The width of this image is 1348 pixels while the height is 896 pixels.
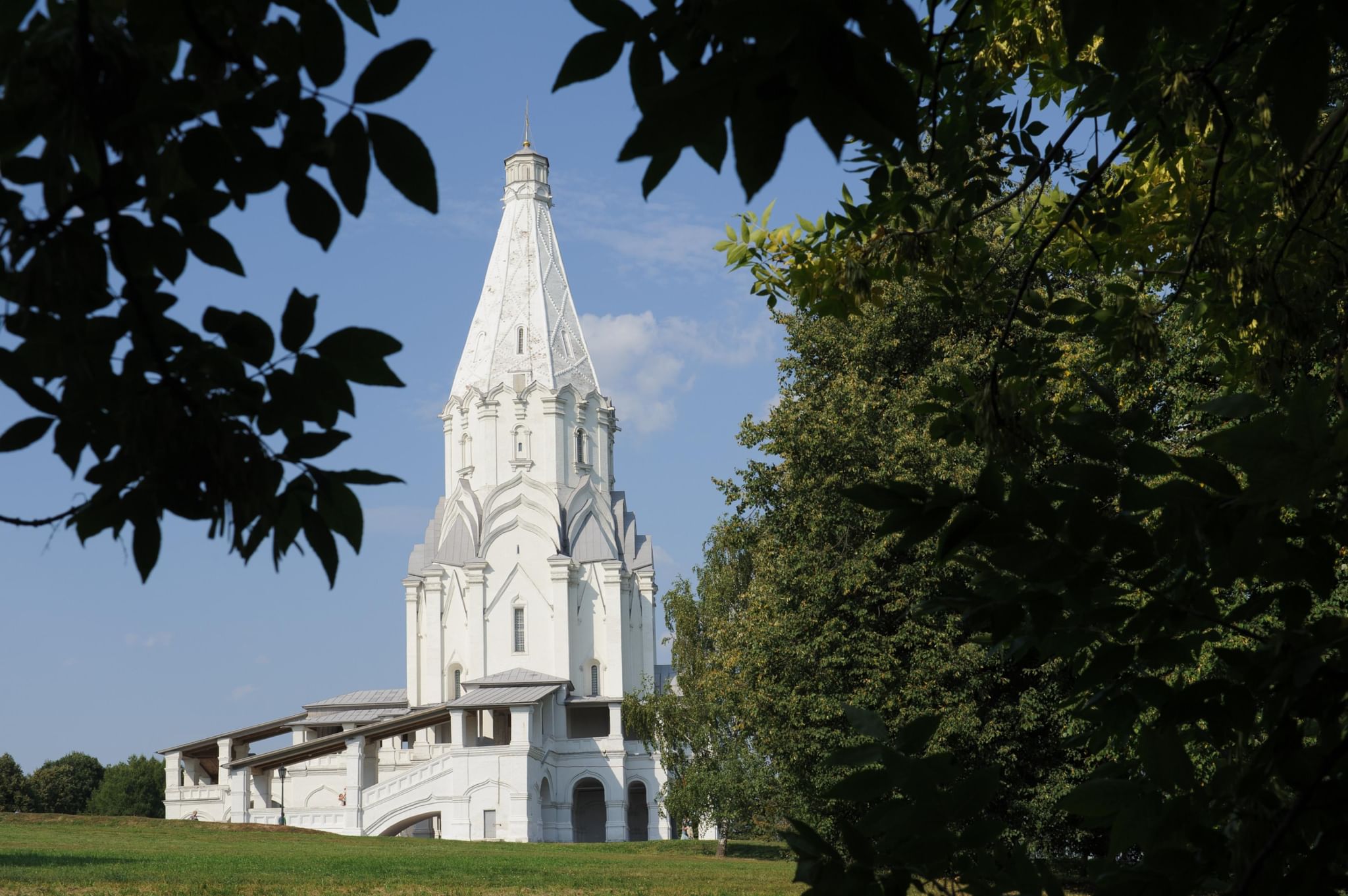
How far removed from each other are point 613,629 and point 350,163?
54.2 m

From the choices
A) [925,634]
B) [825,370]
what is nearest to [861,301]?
[925,634]

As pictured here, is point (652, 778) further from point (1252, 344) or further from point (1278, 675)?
point (1278, 675)

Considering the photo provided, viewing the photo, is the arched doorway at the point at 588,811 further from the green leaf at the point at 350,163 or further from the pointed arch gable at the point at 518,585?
the green leaf at the point at 350,163

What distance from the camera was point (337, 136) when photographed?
162 centimetres

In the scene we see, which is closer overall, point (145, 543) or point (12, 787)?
point (145, 543)

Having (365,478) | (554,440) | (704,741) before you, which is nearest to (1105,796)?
(365,478)

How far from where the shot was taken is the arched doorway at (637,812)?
54.6 meters

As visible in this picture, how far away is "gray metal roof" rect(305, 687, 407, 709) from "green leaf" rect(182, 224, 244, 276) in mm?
58281

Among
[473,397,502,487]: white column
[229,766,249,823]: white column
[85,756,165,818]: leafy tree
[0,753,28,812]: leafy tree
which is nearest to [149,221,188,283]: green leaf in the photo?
[229,766,249,823]: white column

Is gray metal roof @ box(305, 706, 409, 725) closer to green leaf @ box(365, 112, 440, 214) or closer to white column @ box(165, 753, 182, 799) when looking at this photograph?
white column @ box(165, 753, 182, 799)

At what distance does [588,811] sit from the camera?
5459 centimetres

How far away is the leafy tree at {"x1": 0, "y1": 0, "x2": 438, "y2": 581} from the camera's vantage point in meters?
1.52

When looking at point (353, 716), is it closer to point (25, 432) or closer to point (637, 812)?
point (637, 812)

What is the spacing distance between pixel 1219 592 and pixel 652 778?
5078cm
